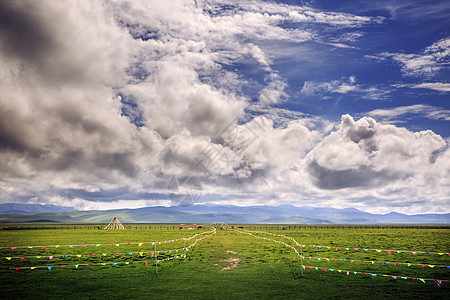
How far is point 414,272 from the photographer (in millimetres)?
22438

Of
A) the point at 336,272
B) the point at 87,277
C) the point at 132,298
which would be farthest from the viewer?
the point at 336,272

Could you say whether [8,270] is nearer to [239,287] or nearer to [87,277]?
[87,277]

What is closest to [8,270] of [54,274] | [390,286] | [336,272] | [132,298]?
[54,274]

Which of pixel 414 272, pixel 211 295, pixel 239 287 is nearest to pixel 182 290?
pixel 211 295

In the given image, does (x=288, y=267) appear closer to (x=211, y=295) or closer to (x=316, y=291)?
(x=316, y=291)

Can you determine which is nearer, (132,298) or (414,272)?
(132,298)

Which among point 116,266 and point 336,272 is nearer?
point 336,272

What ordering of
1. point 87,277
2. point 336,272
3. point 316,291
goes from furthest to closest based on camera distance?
point 336,272, point 87,277, point 316,291

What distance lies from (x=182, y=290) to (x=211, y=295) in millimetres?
1943

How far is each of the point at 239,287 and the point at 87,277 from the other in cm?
1059

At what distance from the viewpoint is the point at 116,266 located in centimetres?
2442

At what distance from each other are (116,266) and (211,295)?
12.6m

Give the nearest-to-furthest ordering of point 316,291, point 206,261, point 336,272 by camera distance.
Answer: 1. point 316,291
2. point 336,272
3. point 206,261

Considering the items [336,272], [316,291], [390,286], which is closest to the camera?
[316,291]
